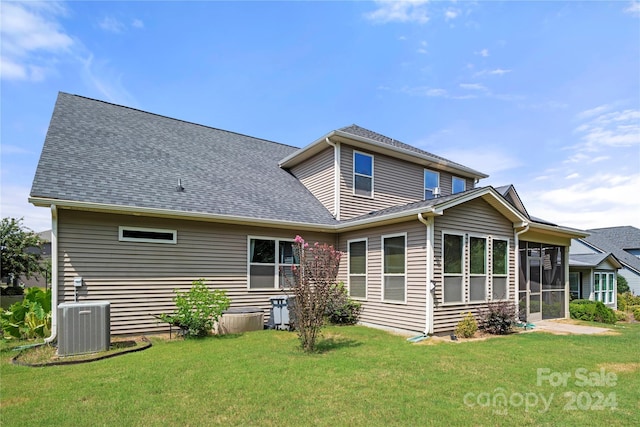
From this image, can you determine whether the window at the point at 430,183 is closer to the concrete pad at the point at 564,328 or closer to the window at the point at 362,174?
the window at the point at 362,174

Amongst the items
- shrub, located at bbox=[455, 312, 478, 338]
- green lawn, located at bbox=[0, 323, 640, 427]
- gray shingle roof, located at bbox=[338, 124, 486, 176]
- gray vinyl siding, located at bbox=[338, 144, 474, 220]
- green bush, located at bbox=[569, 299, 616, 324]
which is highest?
gray shingle roof, located at bbox=[338, 124, 486, 176]

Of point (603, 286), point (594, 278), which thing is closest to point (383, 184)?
point (594, 278)

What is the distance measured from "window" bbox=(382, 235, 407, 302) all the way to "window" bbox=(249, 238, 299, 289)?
248 centimetres

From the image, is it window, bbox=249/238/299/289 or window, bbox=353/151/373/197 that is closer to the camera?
window, bbox=249/238/299/289

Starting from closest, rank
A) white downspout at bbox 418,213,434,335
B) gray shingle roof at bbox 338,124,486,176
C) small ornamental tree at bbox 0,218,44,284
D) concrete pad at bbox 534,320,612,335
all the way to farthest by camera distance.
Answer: white downspout at bbox 418,213,434,335 → concrete pad at bbox 534,320,612,335 → gray shingle roof at bbox 338,124,486,176 → small ornamental tree at bbox 0,218,44,284

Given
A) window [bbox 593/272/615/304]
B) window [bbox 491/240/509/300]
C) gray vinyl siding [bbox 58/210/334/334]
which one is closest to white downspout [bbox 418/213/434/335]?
window [bbox 491/240/509/300]

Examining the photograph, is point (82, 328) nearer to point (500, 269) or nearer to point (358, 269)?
point (358, 269)

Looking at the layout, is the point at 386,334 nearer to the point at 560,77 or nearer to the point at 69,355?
the point at 69,355

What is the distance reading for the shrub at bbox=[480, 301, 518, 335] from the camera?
9.20 metres

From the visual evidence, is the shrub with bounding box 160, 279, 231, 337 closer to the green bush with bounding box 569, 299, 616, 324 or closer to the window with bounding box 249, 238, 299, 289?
the window with bounding box 249, 238, 299, 289

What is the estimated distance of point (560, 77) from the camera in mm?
10445

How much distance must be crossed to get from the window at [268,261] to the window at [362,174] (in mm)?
3211

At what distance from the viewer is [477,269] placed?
31.1ft

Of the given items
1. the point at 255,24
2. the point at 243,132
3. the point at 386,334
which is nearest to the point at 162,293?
the point at 386,334
